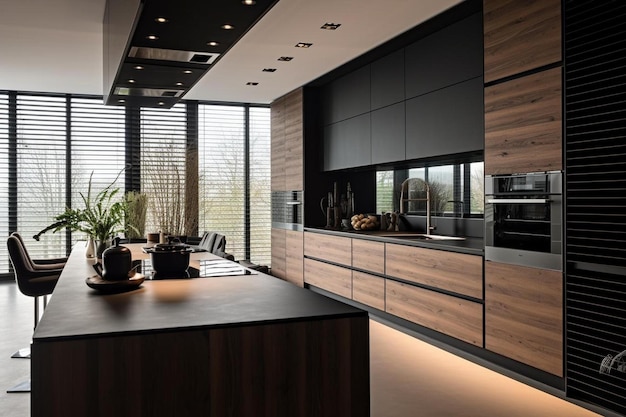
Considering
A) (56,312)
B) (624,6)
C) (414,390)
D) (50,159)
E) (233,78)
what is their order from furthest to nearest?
(50,159) → (233,78) → (414,390) → (624,6) → (56,312)

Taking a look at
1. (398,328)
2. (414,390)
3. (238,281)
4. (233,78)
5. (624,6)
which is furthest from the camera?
(233,78)

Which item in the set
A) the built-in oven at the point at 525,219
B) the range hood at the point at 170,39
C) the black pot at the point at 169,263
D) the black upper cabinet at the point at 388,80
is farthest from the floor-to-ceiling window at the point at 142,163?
the black pot at the point at 169,263

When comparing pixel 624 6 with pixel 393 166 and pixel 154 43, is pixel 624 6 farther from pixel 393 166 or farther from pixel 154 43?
pixel 393 166

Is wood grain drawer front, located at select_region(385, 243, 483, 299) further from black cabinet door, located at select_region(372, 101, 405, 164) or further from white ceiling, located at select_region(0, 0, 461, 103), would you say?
white ceiling, located at select_region(0, 0, 461, 103)

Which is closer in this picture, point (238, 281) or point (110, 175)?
point (238, 281)

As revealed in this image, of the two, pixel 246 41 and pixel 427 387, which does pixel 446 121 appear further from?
pixel 427 387

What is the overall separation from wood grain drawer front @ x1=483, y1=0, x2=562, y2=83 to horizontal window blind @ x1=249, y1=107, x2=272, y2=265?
17.3ft

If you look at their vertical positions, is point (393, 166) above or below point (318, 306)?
above

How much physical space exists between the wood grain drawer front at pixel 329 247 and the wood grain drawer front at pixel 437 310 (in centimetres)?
94

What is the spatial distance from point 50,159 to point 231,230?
9.06 feet

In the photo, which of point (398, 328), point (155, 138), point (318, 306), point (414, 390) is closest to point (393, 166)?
point (398, 328)

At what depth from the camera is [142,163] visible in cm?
816

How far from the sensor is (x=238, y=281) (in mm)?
2586

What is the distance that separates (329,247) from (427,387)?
119 inches
